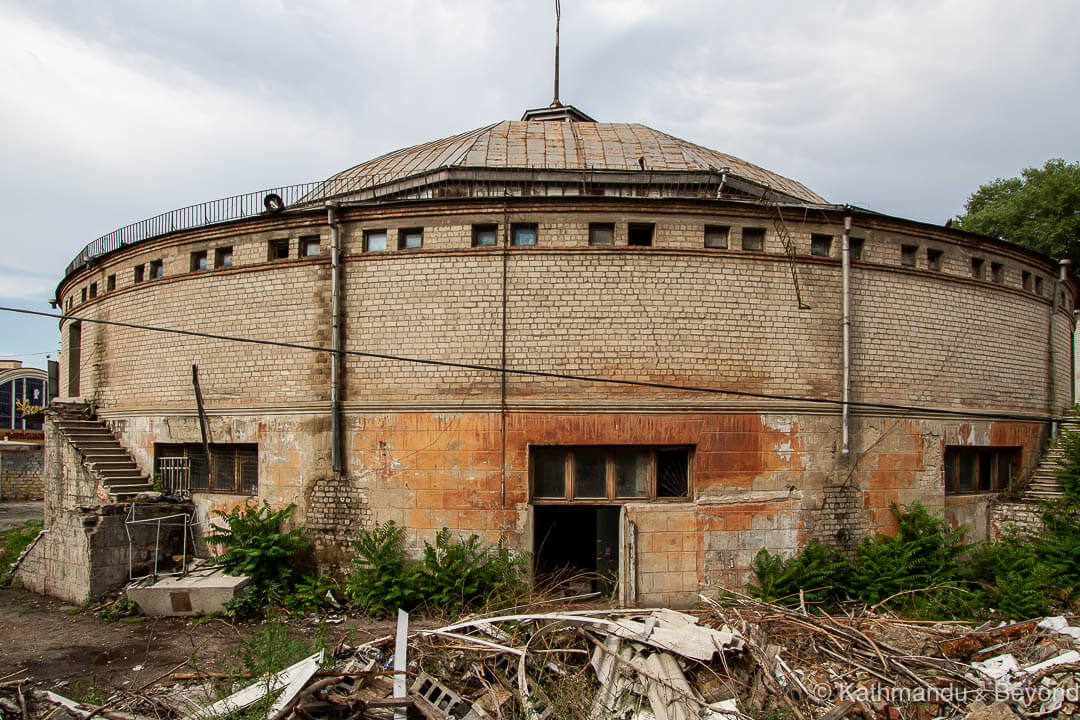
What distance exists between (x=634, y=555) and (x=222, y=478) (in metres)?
8.15

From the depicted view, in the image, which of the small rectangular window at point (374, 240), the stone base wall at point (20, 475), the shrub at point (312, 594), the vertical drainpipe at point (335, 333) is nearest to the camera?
the shrub at point (312, 594)

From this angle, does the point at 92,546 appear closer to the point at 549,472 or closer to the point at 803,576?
the point at 549,472

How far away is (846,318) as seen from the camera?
11484mm

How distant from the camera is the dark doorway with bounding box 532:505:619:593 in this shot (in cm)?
1093

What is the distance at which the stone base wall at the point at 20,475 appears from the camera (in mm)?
33812

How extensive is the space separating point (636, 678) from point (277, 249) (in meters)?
9.85

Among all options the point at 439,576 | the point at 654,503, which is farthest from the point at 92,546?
the point at 654,503

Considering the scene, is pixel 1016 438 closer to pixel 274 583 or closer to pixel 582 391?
pixel 582 391

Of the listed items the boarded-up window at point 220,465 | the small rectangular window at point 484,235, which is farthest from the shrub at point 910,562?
the boarded-up window at point 220,465

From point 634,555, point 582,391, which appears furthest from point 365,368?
point 634,555

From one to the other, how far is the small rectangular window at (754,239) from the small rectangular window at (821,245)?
3.27 feet

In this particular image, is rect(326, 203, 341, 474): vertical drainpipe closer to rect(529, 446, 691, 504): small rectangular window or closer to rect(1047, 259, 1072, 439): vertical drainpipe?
rect(529, 446, 691, 504): small rectangular window

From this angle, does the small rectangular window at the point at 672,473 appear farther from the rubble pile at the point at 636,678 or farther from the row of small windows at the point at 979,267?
the row of small windows at the point at 979,267

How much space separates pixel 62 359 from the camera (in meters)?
18.1
